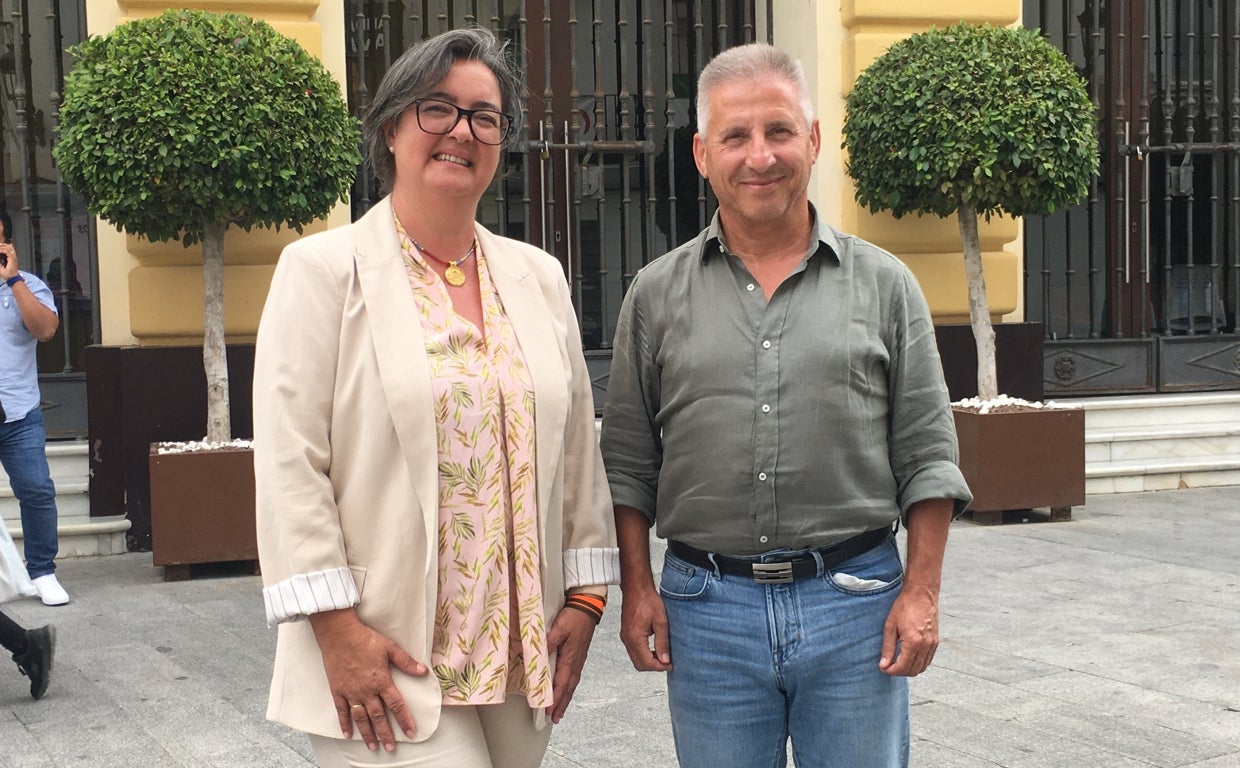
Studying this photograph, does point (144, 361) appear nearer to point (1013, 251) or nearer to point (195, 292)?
point (195, 292)

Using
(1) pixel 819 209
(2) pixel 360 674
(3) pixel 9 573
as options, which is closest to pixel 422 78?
(2) pixel 360 674

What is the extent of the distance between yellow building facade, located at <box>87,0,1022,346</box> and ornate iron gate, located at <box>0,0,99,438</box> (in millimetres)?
412

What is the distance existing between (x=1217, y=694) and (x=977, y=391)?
4318mm

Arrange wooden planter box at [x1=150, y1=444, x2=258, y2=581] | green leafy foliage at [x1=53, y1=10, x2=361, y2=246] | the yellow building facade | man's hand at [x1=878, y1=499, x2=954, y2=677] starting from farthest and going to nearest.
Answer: the yellow building facade < wooden planter box at [x1=150, y1=444, x2=258, y2=581] < green leafy foliage at [x1=53, y1=10, x2=361, y2=246] < man's hand at [x1=878, y1=499, x2=954, y2=677]

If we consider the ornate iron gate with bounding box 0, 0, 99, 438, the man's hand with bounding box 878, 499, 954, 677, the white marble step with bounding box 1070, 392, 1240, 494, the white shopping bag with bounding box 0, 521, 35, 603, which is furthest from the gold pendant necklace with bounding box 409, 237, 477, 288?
the white marble step with bounding box 1070, 392, 1240, 494

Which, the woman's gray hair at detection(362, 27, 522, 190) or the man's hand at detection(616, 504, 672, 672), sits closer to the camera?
the woman's gray hair at detection(362, 27, 522, 190)

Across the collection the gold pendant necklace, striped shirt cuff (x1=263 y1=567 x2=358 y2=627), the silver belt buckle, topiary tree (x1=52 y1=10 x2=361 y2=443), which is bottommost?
the silver belt buckle

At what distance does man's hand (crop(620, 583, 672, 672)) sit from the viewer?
2547mm

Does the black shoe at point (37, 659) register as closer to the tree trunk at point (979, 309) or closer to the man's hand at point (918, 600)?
the man's hand at point (918, 600)

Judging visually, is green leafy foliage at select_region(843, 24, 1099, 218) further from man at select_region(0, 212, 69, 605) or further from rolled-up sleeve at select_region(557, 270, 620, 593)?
rolled-up sleeve at select_region(557, 270, 620, 593)

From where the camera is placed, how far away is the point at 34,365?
6.80 metres

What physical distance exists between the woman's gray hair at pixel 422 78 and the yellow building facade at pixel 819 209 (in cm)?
544

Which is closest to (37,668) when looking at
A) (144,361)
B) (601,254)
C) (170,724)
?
(170,724)

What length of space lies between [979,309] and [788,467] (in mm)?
6108
